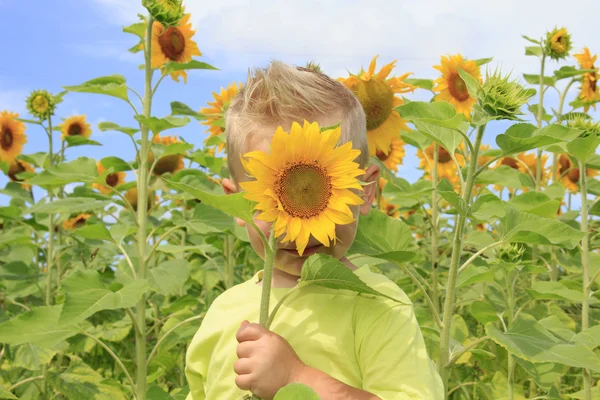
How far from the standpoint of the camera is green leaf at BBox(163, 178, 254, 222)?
1.04 m

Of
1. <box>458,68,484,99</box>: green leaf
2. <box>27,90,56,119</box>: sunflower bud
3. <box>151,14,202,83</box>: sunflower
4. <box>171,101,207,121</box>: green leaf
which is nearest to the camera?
<box>458,68,484,99</box>: green leaf

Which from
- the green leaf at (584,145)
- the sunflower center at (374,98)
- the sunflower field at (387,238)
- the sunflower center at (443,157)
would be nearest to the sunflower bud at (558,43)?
the sunflower field at (387,238)

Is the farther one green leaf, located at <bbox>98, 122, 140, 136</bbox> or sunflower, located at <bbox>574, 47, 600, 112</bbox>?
sunflower, located at <bbox>574, 47, 600, 112</bbox>

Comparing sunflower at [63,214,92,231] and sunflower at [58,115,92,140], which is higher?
sunflower at [58,115,92,140]

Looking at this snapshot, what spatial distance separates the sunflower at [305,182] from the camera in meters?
1.06

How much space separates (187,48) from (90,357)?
1.70 metres

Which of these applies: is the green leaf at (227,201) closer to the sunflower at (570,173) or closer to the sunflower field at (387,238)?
the sunflower field at (387,238)

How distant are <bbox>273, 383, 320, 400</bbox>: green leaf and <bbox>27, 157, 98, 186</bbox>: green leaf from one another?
1737 mm

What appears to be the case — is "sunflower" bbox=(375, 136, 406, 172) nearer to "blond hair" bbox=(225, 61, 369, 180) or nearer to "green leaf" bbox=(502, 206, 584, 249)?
"green leaf" bbox=(502, 206, 584, 249)

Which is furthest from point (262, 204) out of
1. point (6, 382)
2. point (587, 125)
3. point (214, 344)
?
point (6, 382)

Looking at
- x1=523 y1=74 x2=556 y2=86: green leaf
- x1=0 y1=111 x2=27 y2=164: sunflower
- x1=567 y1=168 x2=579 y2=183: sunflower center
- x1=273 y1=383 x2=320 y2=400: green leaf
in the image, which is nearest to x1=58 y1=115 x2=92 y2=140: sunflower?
x1=0 y1=111 x2=27 y2=164: sunflower

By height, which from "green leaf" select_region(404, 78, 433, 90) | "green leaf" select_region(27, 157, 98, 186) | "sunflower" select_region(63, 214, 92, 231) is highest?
"green leaf" select_region(404, 78, 433, 90)

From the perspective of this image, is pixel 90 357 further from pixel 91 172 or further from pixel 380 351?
pixel 380 351

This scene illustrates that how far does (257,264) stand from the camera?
356 cm
